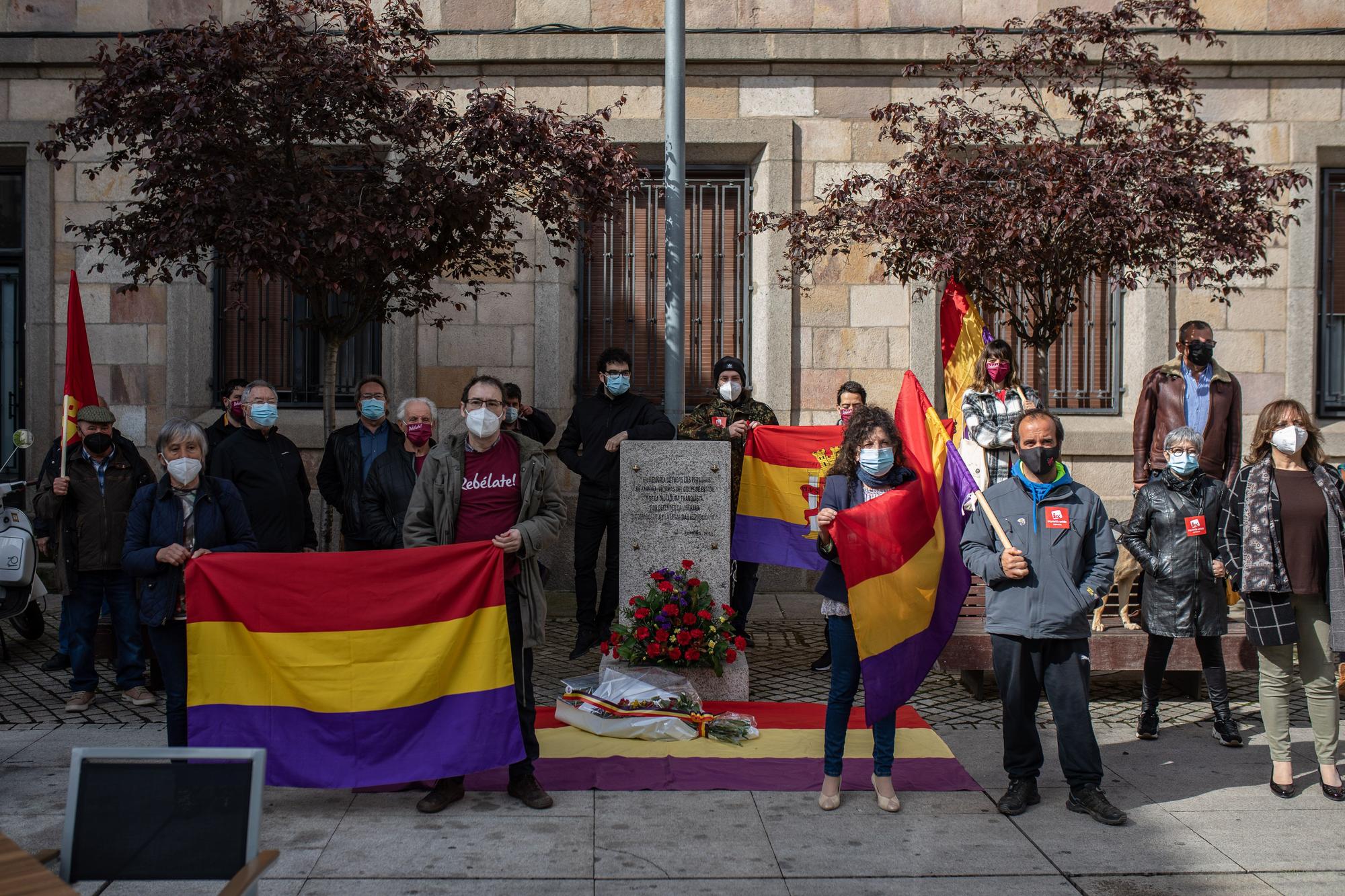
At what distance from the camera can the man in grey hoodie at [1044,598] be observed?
5520 mm

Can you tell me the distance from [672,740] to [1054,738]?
7.14ft

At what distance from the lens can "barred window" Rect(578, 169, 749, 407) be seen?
12055 mm

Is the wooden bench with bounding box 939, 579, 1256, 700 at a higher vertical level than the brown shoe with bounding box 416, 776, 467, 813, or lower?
higher

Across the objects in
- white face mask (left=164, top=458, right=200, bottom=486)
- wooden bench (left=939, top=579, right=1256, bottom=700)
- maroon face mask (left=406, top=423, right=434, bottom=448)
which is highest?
maroon face mask (left=406, top=423, right=434, bottom=448)

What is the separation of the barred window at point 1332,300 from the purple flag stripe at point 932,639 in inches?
296

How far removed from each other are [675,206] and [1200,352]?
3876 millimetres

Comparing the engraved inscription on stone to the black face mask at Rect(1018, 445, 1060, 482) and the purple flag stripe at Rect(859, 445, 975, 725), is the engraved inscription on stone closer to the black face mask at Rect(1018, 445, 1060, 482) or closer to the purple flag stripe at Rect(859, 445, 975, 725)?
the purple flag stripe at Rect(859, 445, 975, 725)

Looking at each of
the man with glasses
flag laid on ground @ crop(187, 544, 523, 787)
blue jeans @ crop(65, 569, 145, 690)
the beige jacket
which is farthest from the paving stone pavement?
the beige jacket

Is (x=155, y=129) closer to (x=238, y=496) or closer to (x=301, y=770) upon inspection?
(x=238, y=496)

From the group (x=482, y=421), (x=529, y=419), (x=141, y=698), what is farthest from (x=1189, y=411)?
(x=141, y=698)

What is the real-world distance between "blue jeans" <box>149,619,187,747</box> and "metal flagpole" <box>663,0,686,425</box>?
3.81m

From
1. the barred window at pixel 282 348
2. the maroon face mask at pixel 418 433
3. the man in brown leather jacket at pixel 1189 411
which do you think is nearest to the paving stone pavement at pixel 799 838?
the maroon face mask at pixel 418 433

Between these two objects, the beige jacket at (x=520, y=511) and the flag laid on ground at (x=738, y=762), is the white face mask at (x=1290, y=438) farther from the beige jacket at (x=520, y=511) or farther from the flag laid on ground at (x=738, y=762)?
the beige jacket at (x=520, y=511)

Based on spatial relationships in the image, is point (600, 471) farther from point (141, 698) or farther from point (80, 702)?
point (80, 702)
